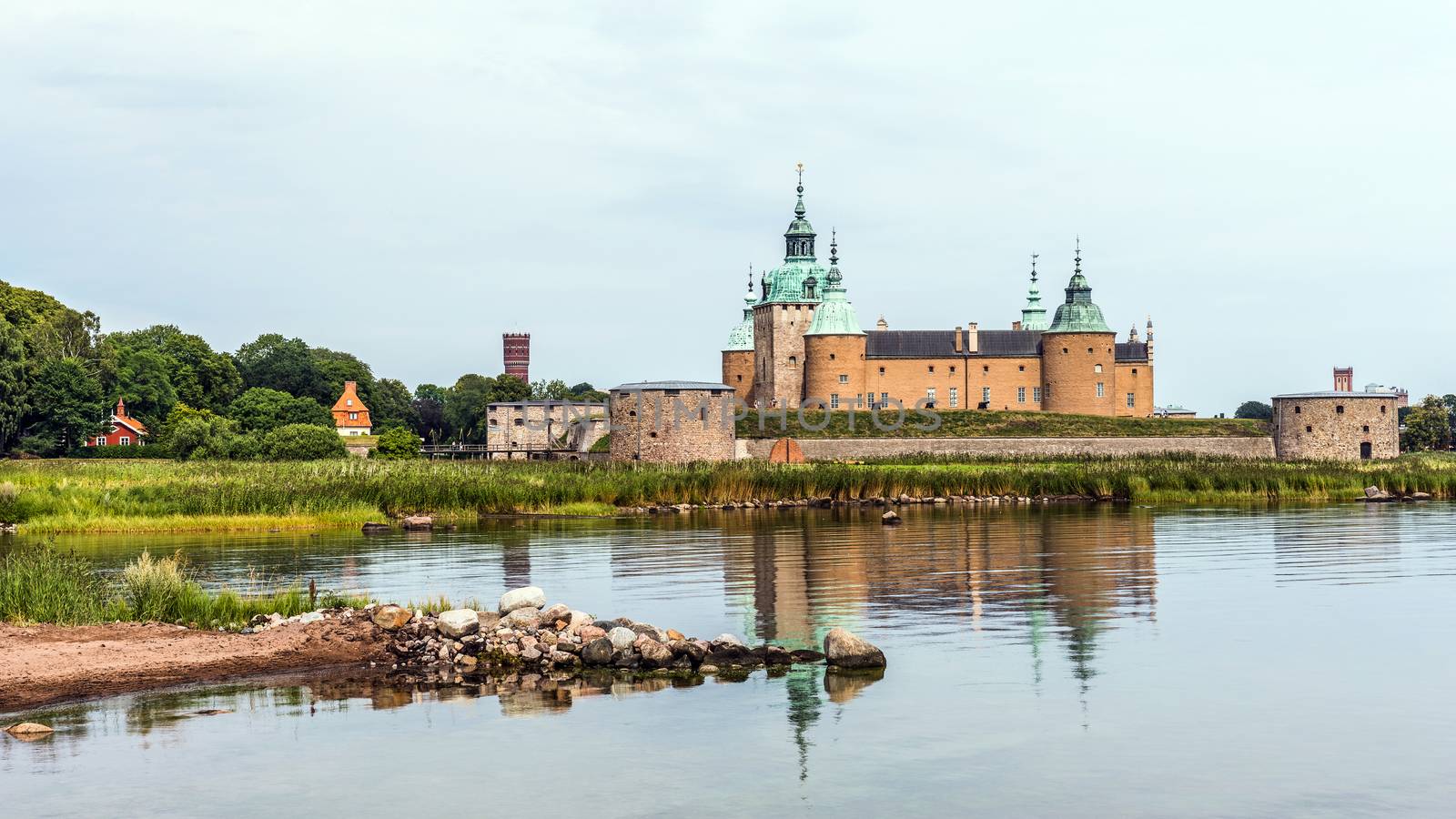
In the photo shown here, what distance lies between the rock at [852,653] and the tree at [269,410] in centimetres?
6521

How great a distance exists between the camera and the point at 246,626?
15.9 meters

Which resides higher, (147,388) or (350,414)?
(147,388)

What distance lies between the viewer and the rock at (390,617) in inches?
607

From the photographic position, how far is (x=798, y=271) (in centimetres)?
7838

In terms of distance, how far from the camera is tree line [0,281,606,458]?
199ft

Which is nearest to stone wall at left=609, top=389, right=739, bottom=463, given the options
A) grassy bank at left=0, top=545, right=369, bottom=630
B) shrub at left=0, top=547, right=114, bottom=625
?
grassy bank at left=0, top=545, right=369, bottom=630

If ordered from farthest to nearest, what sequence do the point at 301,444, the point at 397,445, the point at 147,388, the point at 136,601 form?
the point at 147,388 < the point at 397,445 < the point at 301,444 < the point at 136,601

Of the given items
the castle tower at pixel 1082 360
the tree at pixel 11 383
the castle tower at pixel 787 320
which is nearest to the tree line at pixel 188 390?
the tree at pixel 11 383

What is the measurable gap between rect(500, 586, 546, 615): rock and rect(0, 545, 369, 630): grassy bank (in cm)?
187

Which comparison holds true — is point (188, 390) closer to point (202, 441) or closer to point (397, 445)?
point (397, 445)

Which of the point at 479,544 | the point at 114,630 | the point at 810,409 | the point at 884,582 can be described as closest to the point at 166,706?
the point at 114,630

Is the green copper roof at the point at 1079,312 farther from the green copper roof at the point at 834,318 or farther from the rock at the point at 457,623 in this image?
the rock at the point at 457,623

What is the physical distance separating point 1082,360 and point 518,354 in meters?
63.3

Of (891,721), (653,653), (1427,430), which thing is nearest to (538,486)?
(653,653)
